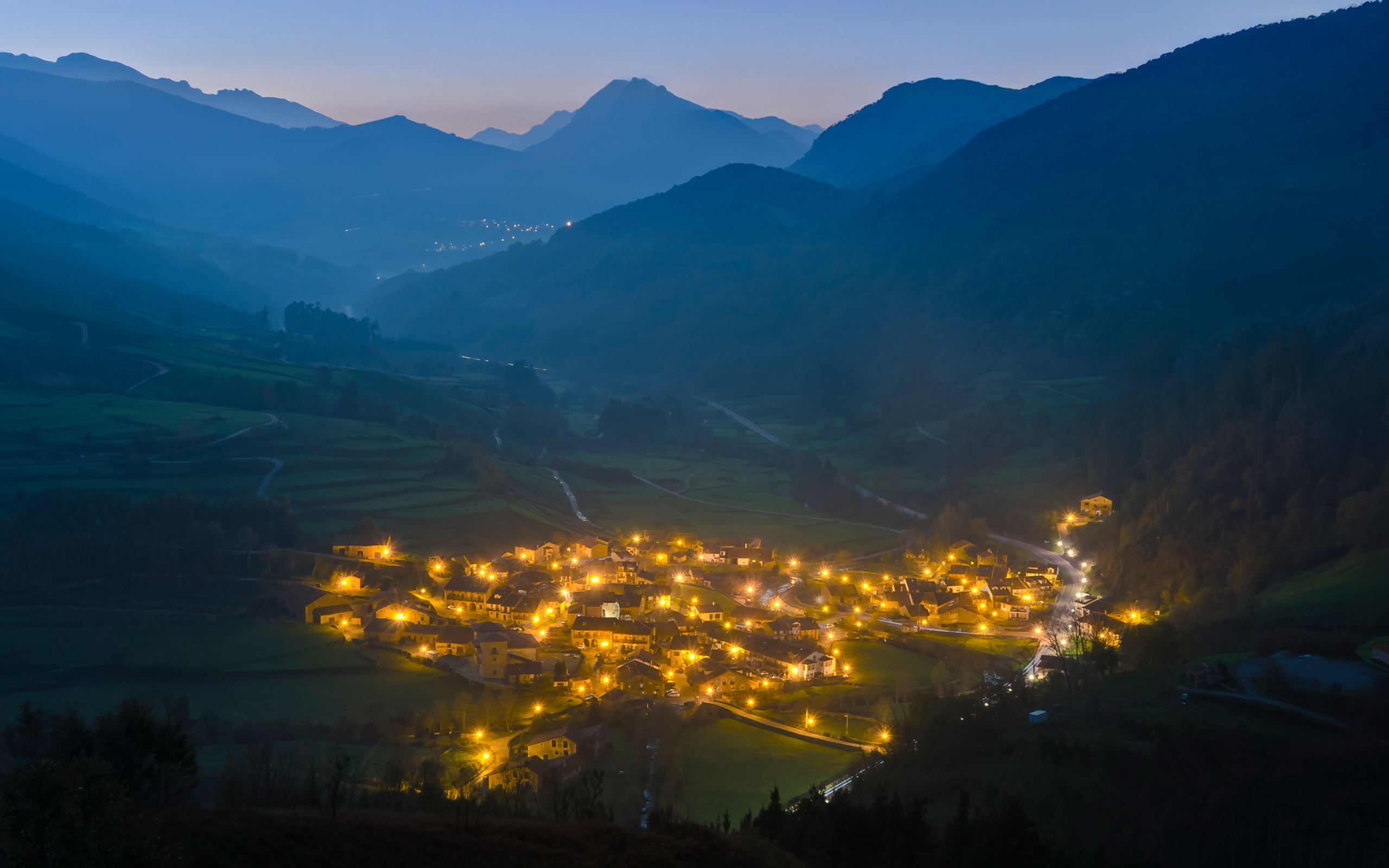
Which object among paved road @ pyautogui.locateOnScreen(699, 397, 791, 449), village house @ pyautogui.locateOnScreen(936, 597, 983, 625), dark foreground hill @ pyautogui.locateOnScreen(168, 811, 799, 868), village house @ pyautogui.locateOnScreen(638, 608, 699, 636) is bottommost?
village house @ pyautogui.locateOnScreen(638, 608, 699, 636)

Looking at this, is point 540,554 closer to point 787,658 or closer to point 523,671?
point 523,671

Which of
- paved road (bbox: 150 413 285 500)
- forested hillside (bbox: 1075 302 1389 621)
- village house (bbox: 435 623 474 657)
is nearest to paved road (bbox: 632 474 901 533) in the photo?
forested hillside (bbox: 1075 302 1389 621)

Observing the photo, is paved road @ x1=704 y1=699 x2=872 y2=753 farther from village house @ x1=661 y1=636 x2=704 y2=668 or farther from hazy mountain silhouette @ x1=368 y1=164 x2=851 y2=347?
hazy mountain silhouette @ x1=368 y1=164 x2=851 y2=347

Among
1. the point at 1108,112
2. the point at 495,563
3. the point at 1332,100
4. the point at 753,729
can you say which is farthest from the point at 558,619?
the point at 1108,112

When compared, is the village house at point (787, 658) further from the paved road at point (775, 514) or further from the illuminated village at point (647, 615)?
the paved road at point (775, 514)

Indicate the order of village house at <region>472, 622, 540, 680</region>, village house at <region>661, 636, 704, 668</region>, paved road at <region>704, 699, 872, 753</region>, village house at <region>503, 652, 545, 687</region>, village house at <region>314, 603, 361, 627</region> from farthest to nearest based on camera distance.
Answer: village house at <region>314, 603, 361, 627</region> → village house at <region>661, 636, 704, 668</region> → village house at <region>472, 622, 540, 680</region> → village house at <region>503, 652, 545, 687</region> → paved road at <region>704, 699, 872, 753</region>

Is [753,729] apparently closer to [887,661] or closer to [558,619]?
[887,661]
